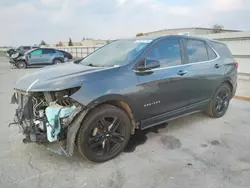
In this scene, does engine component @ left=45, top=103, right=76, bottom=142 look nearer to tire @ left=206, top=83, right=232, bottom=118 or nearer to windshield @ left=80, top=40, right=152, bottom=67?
windshield @ left=80, top=40, right=152, bottom=67

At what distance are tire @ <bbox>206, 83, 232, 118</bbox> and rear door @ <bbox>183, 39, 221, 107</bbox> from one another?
0.24 meters

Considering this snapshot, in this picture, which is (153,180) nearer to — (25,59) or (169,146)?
(169,146)

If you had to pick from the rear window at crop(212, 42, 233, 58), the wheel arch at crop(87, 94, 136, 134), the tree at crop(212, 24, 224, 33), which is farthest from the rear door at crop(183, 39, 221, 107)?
the tree at crop(212, 24, 224, 33)

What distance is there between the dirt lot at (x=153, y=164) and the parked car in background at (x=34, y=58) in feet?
47.0

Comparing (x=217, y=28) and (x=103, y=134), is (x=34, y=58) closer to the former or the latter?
(x=103, y=134)

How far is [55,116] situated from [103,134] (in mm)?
714

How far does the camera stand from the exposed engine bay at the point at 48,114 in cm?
298

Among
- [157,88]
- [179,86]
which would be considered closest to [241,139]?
[179,86]

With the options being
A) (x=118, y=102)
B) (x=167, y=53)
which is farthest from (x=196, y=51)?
(x=118, y=102)

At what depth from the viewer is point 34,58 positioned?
1773 centimetres

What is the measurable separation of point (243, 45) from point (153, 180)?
8106 mm

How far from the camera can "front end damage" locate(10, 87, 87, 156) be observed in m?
2.98

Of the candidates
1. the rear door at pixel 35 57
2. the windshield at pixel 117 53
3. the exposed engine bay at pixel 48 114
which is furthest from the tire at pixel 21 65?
the exposed engine bay at pixel 48 114

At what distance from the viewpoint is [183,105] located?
13.9 ft
